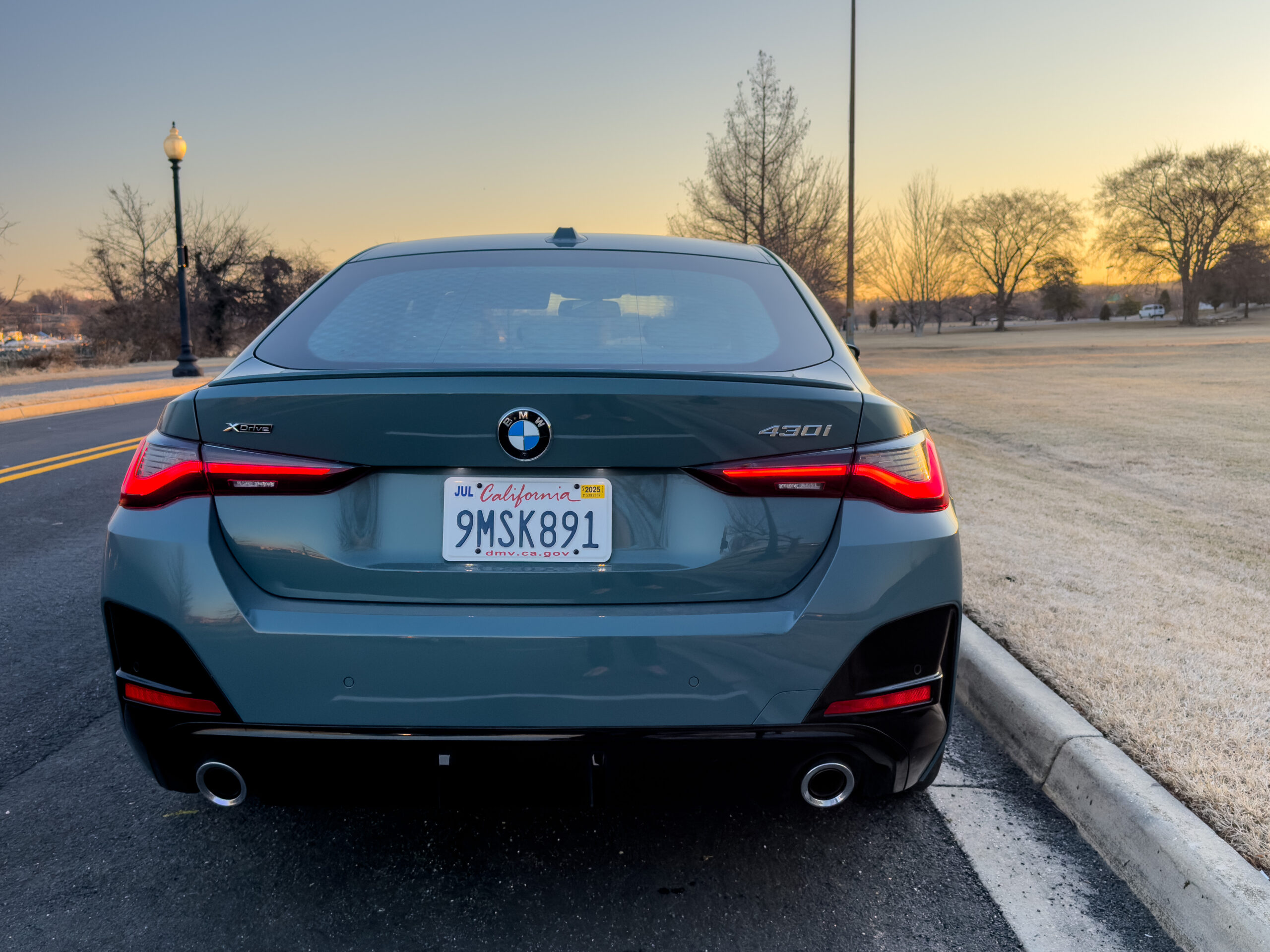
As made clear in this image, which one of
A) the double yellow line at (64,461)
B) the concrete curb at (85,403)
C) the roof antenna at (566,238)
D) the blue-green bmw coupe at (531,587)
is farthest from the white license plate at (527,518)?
the concrete curb at (85,403)

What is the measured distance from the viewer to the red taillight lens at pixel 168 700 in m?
1.97

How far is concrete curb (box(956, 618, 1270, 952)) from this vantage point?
1990 millimetres

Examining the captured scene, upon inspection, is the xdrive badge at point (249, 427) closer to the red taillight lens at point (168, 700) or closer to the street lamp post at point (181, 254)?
the red taillight lens at point (168, 700)

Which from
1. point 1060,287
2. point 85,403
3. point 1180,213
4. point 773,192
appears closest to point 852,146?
point 773,192

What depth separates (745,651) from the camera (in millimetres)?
1896

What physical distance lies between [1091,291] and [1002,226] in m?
54.5

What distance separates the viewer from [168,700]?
2012 millimetres

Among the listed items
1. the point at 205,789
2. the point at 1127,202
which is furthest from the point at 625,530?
the point at 1127,202

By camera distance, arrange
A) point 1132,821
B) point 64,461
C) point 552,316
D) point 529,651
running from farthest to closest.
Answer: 1. point 64,461
2. point 552,316
3. point 1132,821
4. point 529,651

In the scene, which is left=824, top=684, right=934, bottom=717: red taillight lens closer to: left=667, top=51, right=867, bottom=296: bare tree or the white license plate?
the white license plate

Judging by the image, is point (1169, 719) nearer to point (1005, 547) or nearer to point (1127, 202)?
point (1005, 547)

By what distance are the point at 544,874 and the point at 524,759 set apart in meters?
0.61

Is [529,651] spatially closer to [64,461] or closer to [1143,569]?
[1143,569]

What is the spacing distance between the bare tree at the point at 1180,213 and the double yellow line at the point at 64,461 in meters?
66.6
